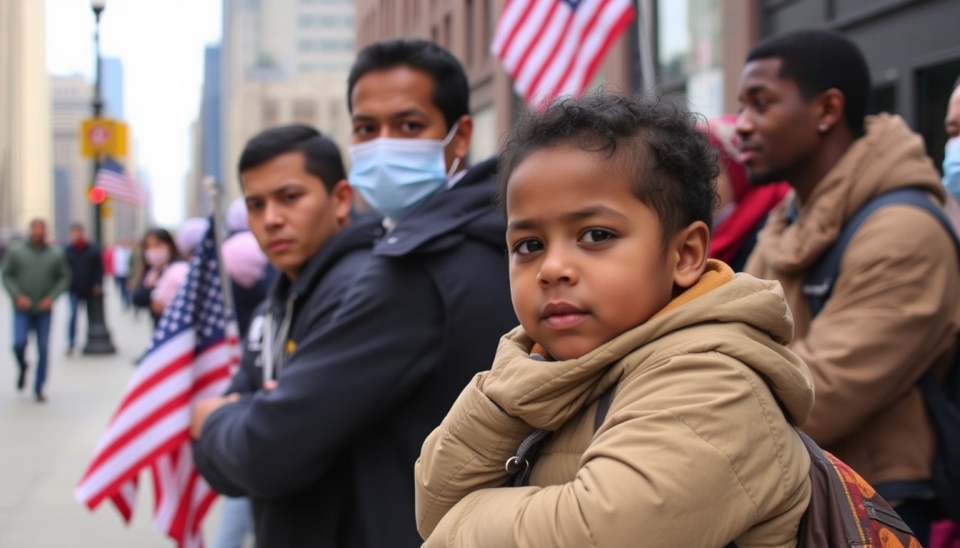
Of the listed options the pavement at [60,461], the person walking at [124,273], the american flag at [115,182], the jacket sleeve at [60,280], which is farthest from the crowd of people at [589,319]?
the person walking at [124,273]

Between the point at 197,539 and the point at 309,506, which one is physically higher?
the point at 309,506

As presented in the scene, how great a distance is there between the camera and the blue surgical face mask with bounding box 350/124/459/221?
323 centimetres

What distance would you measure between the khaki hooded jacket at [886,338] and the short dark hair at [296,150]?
1825 millimetres

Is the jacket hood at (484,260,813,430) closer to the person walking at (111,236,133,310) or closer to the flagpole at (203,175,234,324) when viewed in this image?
the flagpole at (203,175,234,324)

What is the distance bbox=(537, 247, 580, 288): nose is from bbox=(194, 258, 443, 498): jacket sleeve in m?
1.11

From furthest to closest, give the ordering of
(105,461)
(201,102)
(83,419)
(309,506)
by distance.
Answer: (201,102)
(83,419)
(105,461)
(309,506)

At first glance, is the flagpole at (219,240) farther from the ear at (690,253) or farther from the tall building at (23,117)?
the tall building at (23,117)

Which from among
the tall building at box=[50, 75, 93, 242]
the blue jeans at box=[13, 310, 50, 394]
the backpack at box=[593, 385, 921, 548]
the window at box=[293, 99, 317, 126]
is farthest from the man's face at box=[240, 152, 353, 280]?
the window at box=[293, 99, 317, 126]

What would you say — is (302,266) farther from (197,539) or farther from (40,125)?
(40,125)

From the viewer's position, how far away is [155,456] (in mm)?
4559

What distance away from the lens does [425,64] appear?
10.4 feet

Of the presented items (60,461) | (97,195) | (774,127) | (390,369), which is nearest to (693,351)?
(390,369)

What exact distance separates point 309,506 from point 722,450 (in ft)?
5.91

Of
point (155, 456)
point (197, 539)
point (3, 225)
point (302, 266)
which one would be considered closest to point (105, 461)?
point (155, 456)
